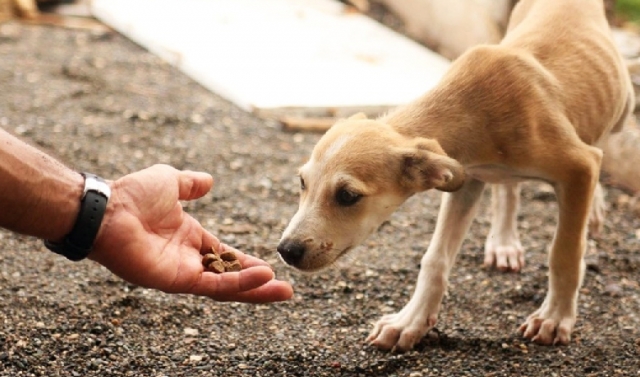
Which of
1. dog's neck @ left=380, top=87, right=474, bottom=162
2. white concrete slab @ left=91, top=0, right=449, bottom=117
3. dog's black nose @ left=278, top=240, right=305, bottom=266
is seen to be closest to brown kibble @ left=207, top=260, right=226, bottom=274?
dog's black nose @ left=278, top=240, right=305, bottom=266

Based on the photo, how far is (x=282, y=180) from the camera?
20.8 ft

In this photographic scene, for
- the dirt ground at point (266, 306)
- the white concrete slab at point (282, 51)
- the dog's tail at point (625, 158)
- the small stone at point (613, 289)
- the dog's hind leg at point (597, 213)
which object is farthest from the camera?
the white concrete slab at point (282, 51)

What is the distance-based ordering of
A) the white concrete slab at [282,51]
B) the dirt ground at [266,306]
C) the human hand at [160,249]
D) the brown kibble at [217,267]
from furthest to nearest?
the white concrete slab at [282,51] → the dirt ground at [266,306] → the brown kibble at [217,267] → the human hand at [160,249]

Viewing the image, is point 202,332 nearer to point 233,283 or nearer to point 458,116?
point 233,283

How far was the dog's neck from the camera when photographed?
4164mm

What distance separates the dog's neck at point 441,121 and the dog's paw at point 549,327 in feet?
2.95

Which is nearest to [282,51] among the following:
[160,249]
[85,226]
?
[160,249]

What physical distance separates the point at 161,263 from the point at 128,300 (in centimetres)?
107

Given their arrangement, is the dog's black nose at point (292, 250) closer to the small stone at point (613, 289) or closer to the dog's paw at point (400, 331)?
→ the dog's paw at point (400, 331)

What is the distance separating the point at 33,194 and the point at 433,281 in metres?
1.92

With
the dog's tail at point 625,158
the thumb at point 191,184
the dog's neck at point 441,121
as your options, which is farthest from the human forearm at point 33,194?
the dog's tail at point 625,158

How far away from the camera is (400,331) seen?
4.36m

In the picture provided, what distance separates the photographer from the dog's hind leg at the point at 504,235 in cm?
522

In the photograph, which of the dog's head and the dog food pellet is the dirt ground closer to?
the dog food pellet
